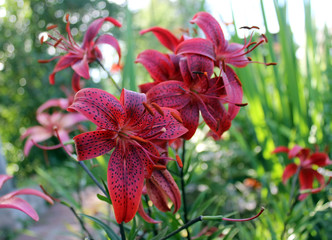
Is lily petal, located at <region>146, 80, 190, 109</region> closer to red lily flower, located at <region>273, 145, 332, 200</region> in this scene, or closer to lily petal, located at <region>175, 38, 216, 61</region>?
lily petal, located at <region>175, 38, 216, 61</region>

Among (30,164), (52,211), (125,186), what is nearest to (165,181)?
(125,186)

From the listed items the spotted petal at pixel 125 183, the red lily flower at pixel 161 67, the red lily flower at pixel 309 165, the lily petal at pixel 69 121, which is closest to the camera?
the spotted petal at pixel 125 183

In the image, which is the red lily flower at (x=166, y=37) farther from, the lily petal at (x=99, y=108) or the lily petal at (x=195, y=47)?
the lily petal at (x=99, y=108)

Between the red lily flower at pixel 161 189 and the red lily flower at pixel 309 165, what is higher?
the red lily flower at pixel 161 189

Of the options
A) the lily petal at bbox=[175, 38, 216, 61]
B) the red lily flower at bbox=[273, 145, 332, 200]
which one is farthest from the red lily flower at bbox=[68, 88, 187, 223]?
the red lily flower at bbox=[273, 145, 332, 200]

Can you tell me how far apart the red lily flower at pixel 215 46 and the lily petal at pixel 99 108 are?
0.13 meters

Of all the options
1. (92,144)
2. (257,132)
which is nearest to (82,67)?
(92,144)

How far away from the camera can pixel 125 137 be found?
405 millimetres

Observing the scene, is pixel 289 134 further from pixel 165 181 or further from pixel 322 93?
pixel 165 181

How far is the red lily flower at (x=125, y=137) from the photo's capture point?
36cm

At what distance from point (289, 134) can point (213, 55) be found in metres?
0.87

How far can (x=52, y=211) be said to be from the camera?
Answer: 8.61 ft

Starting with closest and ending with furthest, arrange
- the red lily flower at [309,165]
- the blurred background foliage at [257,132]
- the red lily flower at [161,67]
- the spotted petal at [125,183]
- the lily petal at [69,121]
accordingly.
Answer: the spotted petal at [125,183] → the red lily flower at [161,67] → the red lily flower at [309,165] → the blurred background foliage at [257,132] → the lily petal at [69,121]

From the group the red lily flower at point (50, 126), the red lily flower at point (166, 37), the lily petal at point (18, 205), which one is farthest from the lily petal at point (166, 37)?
the red lily flower at point (50, 126)
